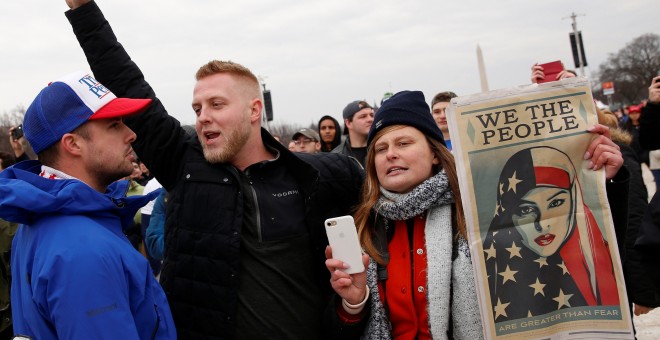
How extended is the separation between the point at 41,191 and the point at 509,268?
5.80ft

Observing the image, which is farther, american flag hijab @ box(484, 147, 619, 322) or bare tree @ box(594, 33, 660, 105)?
bare tree @ box(594, 33, 660, 105)

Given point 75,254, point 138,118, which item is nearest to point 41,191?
point 75,254

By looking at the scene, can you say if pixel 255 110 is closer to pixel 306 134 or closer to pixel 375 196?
pixel 375 196

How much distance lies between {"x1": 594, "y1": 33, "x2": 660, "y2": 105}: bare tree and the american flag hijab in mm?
79643

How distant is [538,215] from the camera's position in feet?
7.31

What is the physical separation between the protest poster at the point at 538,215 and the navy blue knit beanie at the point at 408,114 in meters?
0.38

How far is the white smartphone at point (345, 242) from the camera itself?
2197 millimetres

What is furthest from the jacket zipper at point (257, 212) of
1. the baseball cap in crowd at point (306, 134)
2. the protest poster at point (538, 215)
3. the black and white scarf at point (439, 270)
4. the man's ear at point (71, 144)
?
the baseball cap in crowd at point (306, 134)

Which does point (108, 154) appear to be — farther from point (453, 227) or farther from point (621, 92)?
point (621, 92)

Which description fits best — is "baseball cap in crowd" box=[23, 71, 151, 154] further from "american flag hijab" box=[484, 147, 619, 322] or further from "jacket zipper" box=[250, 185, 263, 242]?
"american flag hijab" box=[484, 147, 619, 322]

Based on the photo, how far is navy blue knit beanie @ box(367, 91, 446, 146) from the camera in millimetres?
2635

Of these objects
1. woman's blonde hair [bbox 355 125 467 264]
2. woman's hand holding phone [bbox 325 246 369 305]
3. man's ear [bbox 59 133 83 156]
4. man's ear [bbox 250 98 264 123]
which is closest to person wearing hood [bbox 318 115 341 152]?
man's ear [bbox 250 98 264 123]

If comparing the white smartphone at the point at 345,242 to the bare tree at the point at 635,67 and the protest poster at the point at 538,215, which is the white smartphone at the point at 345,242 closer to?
the protest poster at the point at 538,215

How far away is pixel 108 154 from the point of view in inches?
88.1
